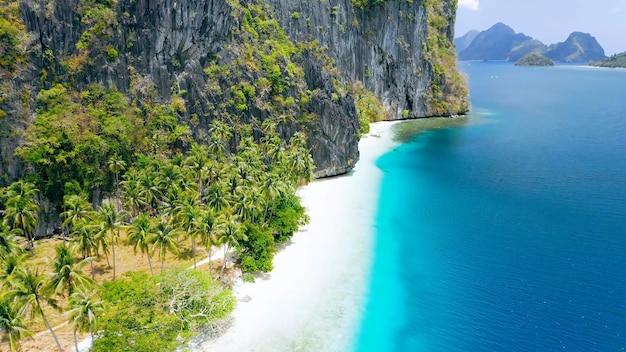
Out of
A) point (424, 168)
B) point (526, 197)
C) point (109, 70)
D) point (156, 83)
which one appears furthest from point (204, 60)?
point (526, 197)

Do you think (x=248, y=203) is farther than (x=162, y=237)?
Yes

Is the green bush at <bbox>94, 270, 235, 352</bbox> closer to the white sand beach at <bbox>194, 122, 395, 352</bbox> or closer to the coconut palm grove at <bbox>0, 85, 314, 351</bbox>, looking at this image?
the coconut palm grove at <bbox>0, 85, 314, 351</bbox>

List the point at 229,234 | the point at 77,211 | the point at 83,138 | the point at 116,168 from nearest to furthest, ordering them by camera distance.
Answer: the point at 229,234
the point at 77,211
the point at 83,138
the point at 116,168

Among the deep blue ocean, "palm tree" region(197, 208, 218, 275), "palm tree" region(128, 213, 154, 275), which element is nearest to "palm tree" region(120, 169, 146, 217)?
"palm tree" region(128, 213, 154, 275)

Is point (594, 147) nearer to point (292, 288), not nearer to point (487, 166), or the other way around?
point (487, 166)

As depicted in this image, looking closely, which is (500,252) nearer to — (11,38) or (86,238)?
(86,238)

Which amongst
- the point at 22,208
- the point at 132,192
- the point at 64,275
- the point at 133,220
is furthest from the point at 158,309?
the point at 22,208

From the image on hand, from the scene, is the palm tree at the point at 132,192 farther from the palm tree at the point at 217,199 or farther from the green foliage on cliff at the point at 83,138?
the palm tree at the point at 217,199

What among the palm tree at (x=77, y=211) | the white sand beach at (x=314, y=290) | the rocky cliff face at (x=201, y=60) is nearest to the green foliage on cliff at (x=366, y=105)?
the rocky cliff face at (x=201, y=60)
